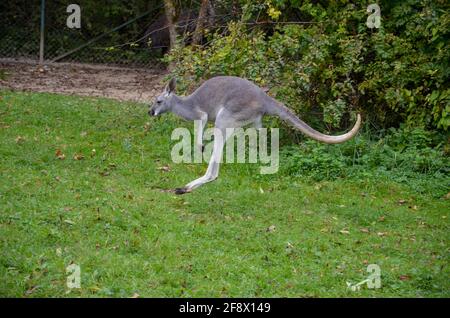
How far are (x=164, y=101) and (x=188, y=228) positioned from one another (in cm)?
228

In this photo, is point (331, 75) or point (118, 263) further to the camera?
point (331, 75)

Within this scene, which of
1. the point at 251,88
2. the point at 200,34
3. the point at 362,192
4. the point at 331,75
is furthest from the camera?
the point at 200,34

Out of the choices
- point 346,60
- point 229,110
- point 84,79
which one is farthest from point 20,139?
point 84,79

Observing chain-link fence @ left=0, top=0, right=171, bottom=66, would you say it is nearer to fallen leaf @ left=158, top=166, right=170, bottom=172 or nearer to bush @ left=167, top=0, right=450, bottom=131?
bush @ left=167, top=0, right=450, bottom=131

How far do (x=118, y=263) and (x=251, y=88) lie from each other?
2957 millimetres

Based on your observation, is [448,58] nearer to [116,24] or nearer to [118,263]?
[118,263]

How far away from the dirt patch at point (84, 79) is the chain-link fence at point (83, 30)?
16.6 inches

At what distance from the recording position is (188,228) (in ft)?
22.9

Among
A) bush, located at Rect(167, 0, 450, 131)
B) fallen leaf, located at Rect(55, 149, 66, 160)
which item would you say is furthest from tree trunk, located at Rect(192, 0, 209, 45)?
fallen leaf, located at Rect(55, 149, 66, 160)

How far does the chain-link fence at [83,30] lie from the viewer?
53.6 ft

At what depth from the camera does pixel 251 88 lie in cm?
802
